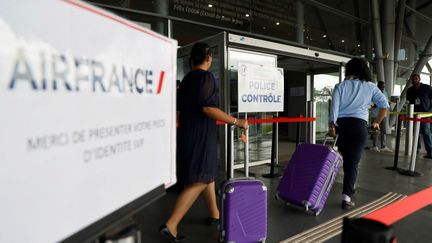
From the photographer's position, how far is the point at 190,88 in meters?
2.42

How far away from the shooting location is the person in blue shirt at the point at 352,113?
3.23 metres

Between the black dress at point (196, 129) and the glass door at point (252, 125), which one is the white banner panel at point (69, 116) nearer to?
the black dress at point (196, 129)

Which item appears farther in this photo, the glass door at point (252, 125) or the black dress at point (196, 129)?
the glass door at point (252, 125)

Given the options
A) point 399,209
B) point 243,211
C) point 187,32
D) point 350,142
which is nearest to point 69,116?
point 399,209

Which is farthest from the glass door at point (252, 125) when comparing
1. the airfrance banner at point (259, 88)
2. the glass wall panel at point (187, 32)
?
the glass wall panel at point (187, 32)

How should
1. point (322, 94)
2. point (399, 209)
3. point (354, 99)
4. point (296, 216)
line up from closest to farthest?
point (399, 209) → point (296, 216) → point (354, 99) → point (322, 94)

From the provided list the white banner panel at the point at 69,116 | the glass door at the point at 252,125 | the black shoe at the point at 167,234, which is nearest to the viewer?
the white banner panel at the point at 69,116

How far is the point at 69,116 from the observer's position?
759 millimetres

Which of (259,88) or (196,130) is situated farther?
(259,88)

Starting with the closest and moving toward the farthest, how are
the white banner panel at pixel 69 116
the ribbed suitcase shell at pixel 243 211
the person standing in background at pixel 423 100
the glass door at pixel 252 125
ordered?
the white banner panel at pixel 69 116, the ribbed suitcase shell at pixel 243 211, the glass door at pixel 252 125, the person standing in background at pixel 423 100

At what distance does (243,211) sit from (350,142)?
1556 millimetres

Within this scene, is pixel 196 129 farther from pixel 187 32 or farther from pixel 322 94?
pixel 322 94

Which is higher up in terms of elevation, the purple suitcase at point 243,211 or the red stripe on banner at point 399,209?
the red stripe on banner at point 399,209

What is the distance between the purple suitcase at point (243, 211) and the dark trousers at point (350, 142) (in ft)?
4.40
